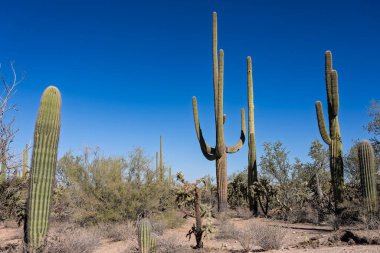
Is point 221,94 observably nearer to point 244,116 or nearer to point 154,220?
point 244,116

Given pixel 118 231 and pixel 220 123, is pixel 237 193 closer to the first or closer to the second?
pixel 220 123

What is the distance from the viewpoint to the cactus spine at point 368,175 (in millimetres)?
12031

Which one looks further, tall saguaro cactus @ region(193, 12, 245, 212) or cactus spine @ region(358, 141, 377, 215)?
tall saguaro cactus @ region(193, 12, 245, 212)

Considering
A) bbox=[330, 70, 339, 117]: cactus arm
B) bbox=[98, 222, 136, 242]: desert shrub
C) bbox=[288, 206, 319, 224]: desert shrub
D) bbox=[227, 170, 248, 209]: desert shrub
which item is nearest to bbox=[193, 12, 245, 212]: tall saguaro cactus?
bbox=[288, 206, 319, 224]: desert shrub

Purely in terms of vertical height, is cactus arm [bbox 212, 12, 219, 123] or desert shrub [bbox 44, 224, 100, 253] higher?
cactus arm [bbox 212, 12, 219, 123]

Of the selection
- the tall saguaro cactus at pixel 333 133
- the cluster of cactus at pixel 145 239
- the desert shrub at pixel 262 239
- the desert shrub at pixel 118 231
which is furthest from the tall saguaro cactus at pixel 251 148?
the cluster of cactus at pixel 145 239

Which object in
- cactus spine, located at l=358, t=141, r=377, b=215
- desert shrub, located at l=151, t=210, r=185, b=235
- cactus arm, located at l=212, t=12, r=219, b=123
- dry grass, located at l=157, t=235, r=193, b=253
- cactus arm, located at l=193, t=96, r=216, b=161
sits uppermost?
cactus arm, located at l=212, t=12, r=219, b=123

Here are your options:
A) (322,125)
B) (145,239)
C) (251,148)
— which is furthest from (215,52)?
(145,239)

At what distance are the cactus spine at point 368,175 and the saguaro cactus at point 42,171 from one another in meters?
9.18

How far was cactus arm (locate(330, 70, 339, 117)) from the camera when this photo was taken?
13.7 metres

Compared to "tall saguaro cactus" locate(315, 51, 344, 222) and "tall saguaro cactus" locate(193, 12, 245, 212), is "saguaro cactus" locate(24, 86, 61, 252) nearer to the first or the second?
"tall saguaro cactus" locate(193, 12, 245, 212)

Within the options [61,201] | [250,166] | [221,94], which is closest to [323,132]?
[221,94]

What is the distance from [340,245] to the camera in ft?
28.7

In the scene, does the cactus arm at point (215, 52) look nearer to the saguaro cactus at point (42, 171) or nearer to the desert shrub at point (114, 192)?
the desert shrub at point (114, 192)
